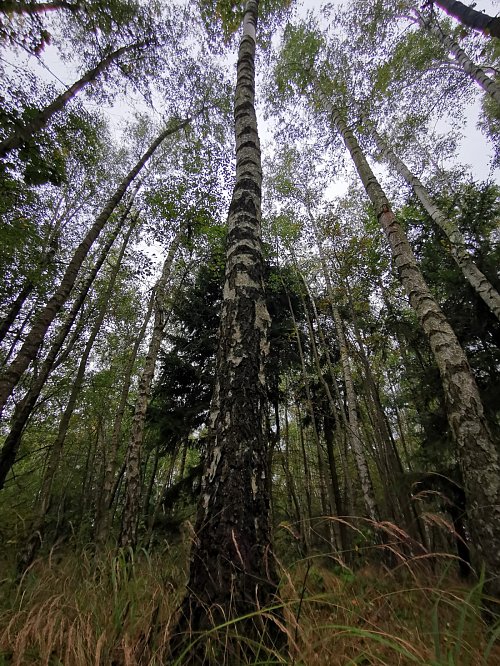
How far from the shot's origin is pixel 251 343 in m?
1.93

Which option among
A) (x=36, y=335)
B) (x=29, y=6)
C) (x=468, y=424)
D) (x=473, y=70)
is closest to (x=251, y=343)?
(x=468, y=424)

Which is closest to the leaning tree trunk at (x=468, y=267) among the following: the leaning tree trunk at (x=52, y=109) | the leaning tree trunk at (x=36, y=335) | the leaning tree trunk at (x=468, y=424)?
the leaning tree trunk at (x=468, y=424)

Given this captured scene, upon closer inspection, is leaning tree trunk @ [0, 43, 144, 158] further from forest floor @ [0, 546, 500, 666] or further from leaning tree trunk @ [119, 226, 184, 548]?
forest floor @ [0, 546, 500, 666]

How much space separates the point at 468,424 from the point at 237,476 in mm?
2558

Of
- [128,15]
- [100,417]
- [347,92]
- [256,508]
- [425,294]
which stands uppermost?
[347,92]

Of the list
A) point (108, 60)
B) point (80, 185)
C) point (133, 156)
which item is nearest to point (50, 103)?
point (108, 60)

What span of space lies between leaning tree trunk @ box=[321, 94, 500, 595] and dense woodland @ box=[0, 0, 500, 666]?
24mm

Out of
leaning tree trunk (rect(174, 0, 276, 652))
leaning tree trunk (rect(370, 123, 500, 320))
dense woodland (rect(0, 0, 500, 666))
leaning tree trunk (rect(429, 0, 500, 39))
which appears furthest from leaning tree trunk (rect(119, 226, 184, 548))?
leaning tree trunk (rect(429, 0, 500, 39))

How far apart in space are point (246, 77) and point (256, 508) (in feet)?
14.6

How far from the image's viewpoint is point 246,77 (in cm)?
357

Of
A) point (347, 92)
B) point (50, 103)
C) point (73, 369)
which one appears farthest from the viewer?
point (73, 369)

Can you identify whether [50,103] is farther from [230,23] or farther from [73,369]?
[73,369]

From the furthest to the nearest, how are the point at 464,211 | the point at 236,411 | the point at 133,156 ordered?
the point at 133,156
the point at 464,211
the point at 236,411

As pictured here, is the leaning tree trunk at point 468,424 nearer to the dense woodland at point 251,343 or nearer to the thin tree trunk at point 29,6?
the dense woodland at point 251,343
